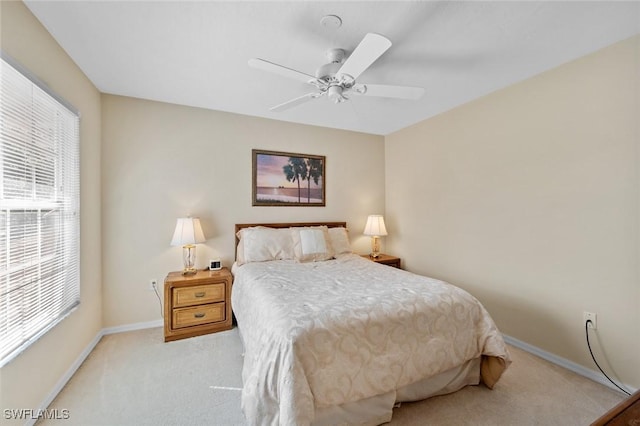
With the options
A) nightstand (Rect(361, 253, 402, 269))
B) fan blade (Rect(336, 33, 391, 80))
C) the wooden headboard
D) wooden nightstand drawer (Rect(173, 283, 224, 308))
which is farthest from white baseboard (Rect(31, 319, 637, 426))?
fan blade (Rect(336, 33, 391, 80))

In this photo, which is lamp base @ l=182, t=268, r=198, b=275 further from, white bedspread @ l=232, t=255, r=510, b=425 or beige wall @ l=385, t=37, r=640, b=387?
beige wall @ l=385, t=37, r=640, b=387

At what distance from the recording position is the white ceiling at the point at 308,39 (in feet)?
5.20

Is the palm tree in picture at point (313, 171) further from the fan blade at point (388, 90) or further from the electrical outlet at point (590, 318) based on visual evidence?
the electrical outlet at point (590, 318)

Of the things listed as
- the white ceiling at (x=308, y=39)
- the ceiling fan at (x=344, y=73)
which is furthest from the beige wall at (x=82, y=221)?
the ceiling fan at (x=344, y=73)

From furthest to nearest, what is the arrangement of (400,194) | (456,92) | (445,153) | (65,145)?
(400,194) < (445,153) < (456,92) < (65,145)

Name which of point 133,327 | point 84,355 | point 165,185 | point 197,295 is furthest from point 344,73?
point 133,327

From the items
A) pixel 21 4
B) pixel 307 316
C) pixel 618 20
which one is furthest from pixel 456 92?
pixel 21 4

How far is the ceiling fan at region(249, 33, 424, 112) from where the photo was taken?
1516mm

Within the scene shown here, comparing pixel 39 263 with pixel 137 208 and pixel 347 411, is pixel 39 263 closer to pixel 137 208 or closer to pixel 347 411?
pixel 137 208

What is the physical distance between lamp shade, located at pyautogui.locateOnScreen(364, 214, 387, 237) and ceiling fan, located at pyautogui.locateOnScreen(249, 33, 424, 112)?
2055 millimetres

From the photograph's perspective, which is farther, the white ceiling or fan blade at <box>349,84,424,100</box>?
fan blade at <box>349,84,424,100</box>

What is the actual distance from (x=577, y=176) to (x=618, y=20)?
41.9 inches

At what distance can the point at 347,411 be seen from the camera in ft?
4.80

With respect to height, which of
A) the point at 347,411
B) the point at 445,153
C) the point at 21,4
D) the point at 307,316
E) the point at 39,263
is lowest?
the point at 347,411
